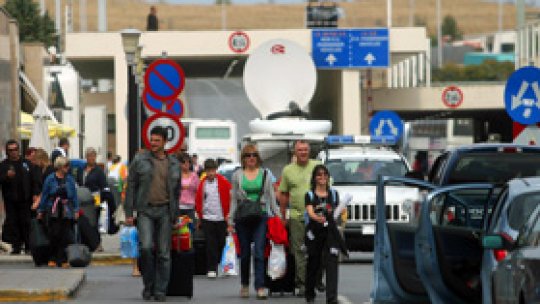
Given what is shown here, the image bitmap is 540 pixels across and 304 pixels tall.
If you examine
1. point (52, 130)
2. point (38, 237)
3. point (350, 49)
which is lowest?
point (38, 237)

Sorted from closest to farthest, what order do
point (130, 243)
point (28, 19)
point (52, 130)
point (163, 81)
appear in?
1. point (130, 243)
2. point (163, 81)
3. point (52, 130)
4. point (28, 19)

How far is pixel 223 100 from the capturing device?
2255 inches

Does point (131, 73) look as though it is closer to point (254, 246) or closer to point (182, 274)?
point (254, 246)

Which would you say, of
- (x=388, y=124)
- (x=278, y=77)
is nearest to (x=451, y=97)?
(x=388, y=124)

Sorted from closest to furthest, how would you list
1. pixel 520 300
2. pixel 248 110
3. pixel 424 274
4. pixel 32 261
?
pixel 520 300 → pixel 424 274 → pixel 32 261 → pixel 248 110

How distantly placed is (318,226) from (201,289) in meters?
2.99

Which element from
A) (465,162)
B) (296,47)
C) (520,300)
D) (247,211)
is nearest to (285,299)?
(247,211)

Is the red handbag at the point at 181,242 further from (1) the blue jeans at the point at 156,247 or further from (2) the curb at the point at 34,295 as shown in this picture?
(2) the curb at the point at 34,295

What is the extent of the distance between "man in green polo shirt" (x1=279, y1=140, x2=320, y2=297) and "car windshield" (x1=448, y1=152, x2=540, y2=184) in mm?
1660

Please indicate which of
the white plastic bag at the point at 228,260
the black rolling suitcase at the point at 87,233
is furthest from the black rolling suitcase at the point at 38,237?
the white plastic bag at the point at 228,260

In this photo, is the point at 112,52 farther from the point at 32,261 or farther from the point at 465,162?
the point at 465,162

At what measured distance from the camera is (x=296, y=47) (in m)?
40.9

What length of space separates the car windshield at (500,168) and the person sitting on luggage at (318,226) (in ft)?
5.98

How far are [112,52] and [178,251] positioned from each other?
133 feet
